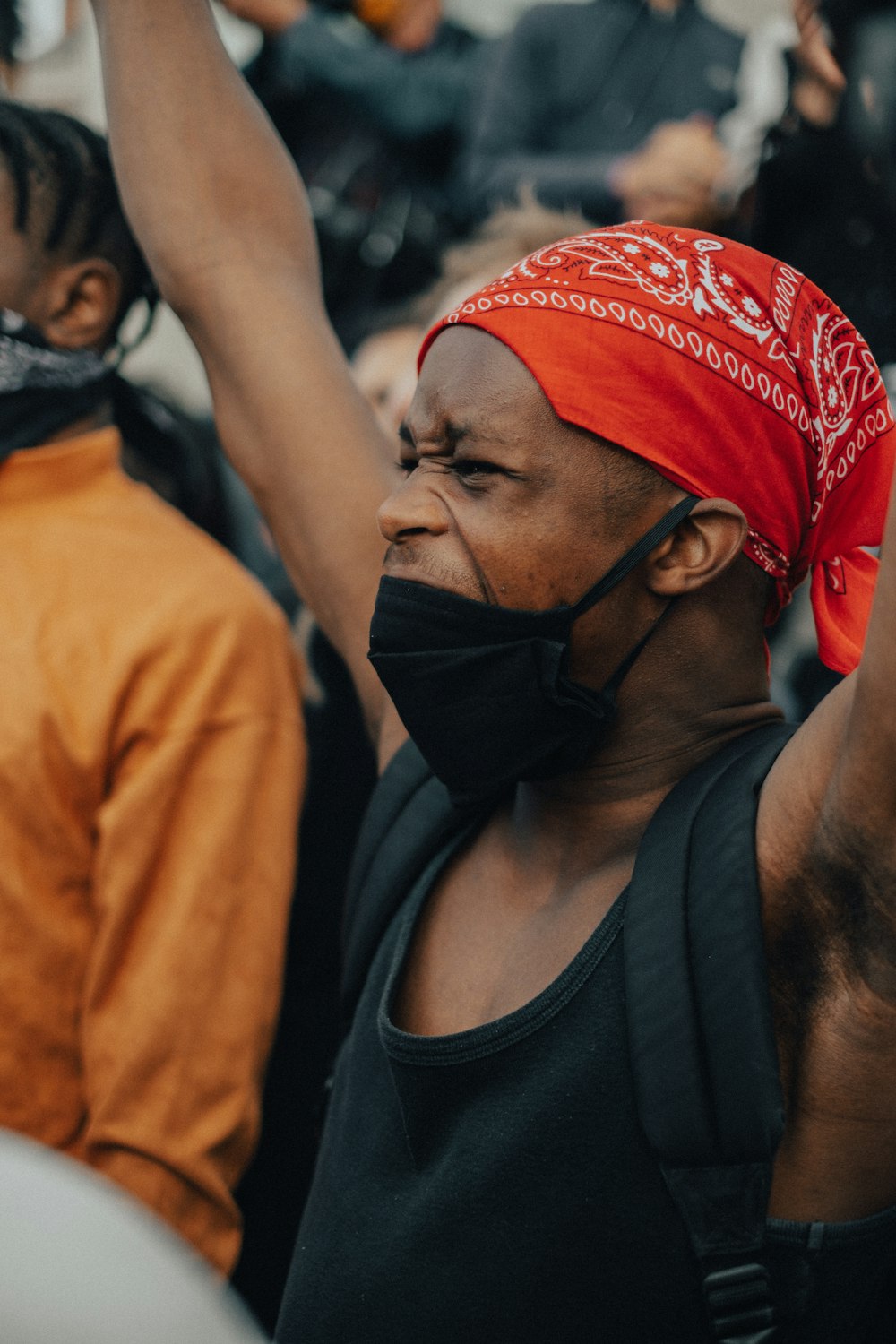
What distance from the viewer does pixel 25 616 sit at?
201 cm

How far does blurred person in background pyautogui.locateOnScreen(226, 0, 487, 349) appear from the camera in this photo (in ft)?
12.1

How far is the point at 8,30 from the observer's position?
298 cm

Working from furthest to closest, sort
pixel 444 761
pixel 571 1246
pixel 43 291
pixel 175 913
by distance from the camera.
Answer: pixel 43 291 → pixel 175 913 → pixel 444 761 → pixel 571 1246

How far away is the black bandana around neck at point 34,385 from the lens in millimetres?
2184

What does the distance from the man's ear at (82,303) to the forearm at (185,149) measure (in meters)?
0.45

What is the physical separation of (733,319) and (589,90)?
269 cm

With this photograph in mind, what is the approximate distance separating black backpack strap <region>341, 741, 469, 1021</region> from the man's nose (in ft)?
1.26

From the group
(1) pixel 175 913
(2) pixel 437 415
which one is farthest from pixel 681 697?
(1) pixel 175 913

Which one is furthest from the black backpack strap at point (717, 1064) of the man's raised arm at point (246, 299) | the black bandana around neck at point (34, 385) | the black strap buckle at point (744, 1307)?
the black bandana around neck at point (34, 385)

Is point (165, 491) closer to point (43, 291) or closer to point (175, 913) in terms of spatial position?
point (43, 291)

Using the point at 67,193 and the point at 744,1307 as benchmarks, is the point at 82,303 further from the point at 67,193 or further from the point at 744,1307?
the point at 744,1307

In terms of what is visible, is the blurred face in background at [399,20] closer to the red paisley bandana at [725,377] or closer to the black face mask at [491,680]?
the red paisley bandana at [725,377]

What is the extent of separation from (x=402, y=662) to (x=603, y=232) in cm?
56

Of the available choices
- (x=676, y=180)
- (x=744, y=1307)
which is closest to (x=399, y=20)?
(x=676, y=180)
